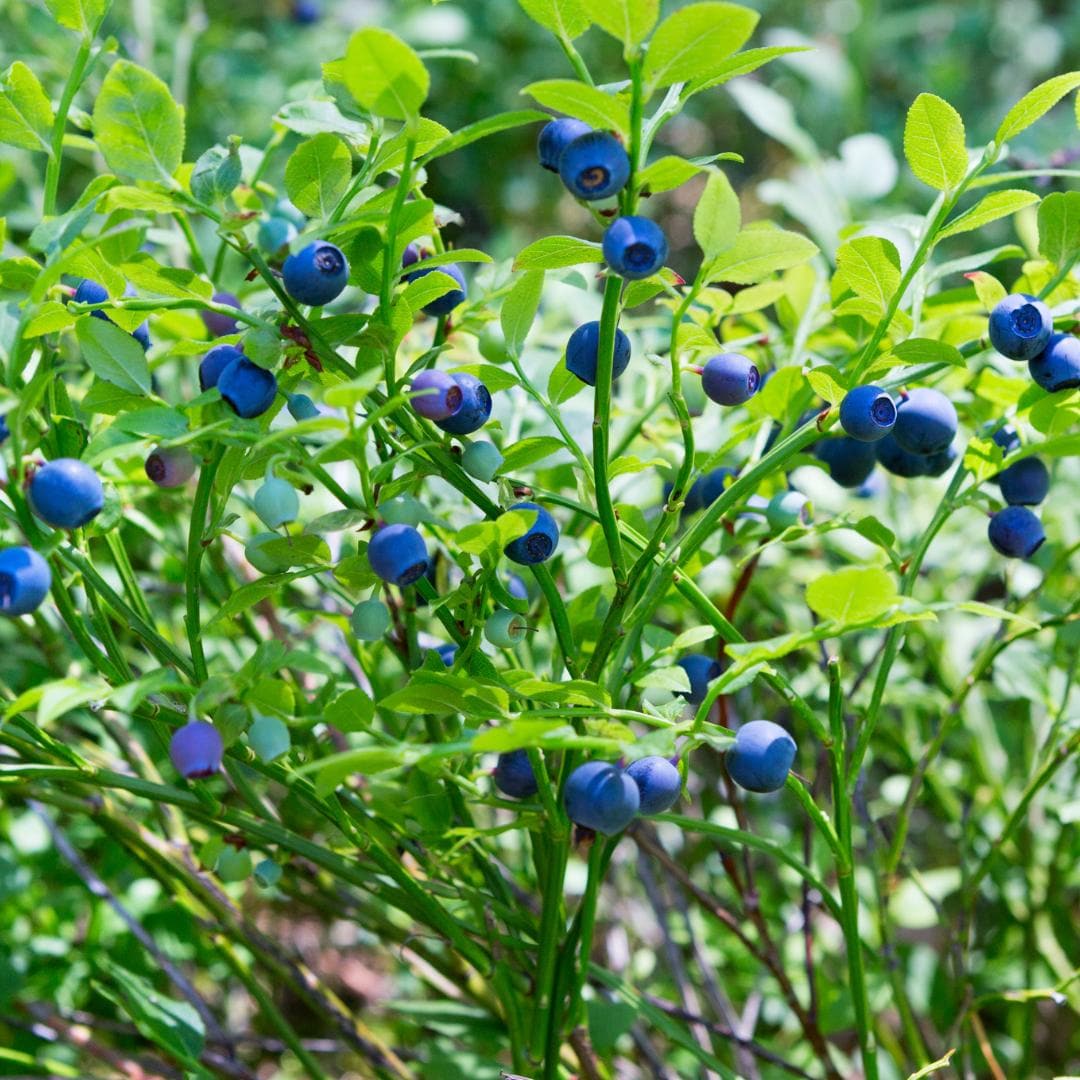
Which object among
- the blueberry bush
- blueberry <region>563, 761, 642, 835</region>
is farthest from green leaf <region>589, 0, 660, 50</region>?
blueberry <region>563, 761, 642, 835</region>

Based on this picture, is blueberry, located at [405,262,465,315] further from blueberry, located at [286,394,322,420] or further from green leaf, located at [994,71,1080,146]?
green leaf, located at [994,71,1080,146]

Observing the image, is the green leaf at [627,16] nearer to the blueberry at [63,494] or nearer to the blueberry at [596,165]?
the blueberry at [596,165]

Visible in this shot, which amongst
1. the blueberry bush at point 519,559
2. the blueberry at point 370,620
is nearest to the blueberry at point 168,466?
the blueberry bush at point 519,559

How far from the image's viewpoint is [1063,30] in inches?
131

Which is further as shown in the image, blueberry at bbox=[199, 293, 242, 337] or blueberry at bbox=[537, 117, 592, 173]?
blueberry at bbox=[199, 293, 242, 337]

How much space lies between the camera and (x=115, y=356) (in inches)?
25.8

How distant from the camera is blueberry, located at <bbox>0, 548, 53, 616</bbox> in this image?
0.55 metres

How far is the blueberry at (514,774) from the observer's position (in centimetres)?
72

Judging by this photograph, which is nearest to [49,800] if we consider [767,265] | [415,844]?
[415,844]

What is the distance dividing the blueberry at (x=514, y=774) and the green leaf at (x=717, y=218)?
0.29 m

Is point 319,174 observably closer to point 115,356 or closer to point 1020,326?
point 115,356

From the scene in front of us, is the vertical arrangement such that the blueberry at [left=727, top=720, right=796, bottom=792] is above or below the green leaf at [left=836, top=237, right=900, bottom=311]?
below

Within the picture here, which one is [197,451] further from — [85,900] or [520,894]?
[85,900]

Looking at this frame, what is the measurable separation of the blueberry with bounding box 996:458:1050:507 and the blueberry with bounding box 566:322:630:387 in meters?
0.30
